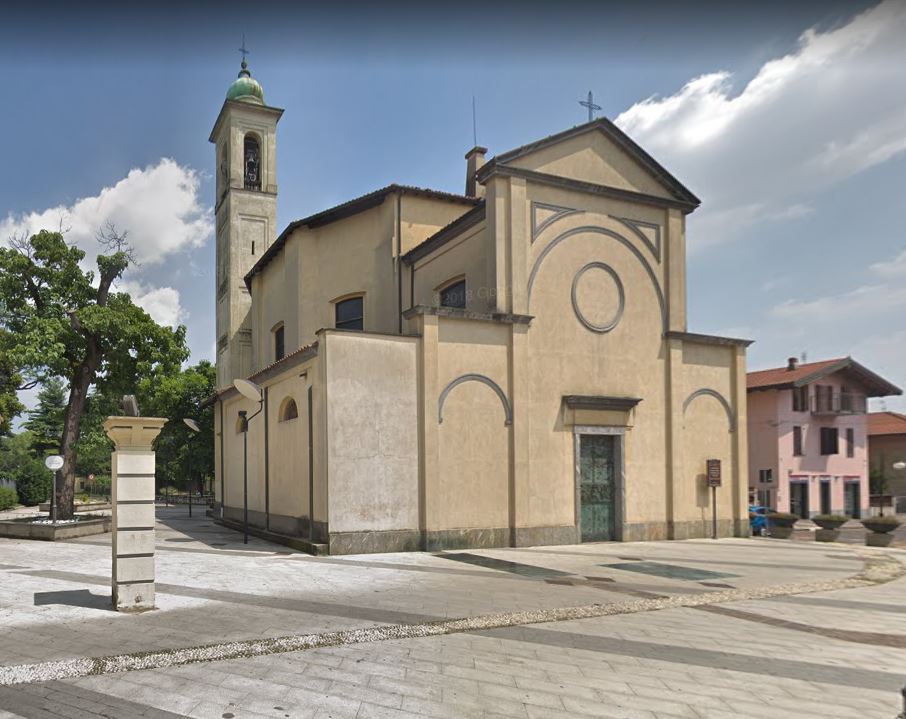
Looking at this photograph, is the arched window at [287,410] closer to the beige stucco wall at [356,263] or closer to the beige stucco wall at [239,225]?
the beige stucco wall at [356,263]

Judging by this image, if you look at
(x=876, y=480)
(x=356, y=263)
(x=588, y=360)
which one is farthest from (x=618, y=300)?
(x=876, y=480)

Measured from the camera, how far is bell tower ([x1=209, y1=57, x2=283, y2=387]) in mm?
31500

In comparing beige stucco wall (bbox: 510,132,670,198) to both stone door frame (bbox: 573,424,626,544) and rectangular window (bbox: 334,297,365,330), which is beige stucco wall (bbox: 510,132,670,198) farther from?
rectangular window (bbox: 334,297,365,330)

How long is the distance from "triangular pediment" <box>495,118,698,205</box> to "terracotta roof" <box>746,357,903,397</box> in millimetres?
20086

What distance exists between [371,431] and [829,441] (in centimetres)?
3208

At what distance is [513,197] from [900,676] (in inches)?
501

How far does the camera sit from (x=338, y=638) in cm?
713

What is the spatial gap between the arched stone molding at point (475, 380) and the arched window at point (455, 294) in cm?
323

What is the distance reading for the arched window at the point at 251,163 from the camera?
108ft

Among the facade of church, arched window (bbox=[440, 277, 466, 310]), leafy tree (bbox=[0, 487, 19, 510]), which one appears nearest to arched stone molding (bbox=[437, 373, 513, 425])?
the facade of church

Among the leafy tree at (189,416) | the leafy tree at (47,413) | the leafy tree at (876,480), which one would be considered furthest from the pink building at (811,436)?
the leafy tree at (47,413)

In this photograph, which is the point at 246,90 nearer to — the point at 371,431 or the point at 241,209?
the point at 241,209

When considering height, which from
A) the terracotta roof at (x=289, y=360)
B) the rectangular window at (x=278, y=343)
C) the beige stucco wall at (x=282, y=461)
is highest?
the rectangular window at (x=278, y=343)

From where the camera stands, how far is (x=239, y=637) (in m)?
7.07
